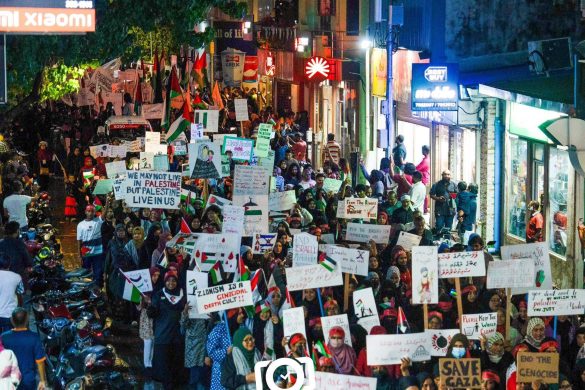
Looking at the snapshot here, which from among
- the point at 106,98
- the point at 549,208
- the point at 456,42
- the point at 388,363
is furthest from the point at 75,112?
the point at 388,363

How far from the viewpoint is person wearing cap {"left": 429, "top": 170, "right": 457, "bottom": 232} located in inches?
928

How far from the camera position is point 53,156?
35.3m

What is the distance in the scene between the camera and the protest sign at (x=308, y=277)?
578 inches

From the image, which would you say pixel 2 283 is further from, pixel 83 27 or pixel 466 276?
pixel 466 276

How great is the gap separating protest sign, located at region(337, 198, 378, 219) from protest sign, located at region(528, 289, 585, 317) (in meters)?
6.39

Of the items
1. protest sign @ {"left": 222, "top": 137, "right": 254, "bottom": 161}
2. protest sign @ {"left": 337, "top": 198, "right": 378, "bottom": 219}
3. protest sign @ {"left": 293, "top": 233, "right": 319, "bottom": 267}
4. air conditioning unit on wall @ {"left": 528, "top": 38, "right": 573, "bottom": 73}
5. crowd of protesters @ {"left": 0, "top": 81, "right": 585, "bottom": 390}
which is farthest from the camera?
protest sign @ {"left": 222, "top": 137, "right": 254, "bottom": 161}

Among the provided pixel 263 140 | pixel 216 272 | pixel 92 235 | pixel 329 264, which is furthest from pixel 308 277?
pixel 263 140

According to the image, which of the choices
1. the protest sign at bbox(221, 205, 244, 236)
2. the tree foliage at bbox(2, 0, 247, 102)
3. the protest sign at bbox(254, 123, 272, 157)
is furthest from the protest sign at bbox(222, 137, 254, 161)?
the protest sign at bbox(221, 205, 244, 236)

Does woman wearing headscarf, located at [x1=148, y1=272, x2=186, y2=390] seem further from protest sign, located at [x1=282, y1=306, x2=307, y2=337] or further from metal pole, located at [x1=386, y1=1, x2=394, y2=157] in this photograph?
metal pole, located at [x1=386, y1=1, x2=394, y2=157]

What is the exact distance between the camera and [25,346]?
13492 mm

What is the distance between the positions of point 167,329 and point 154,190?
13.4ft

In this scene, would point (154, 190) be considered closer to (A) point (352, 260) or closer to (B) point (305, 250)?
(B) point (305, 250)

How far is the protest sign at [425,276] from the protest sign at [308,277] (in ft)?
2.85

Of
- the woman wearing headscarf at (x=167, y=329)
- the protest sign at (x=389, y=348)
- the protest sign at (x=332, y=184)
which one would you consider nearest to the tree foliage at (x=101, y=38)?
the protest sign at (x=332, y=184)
